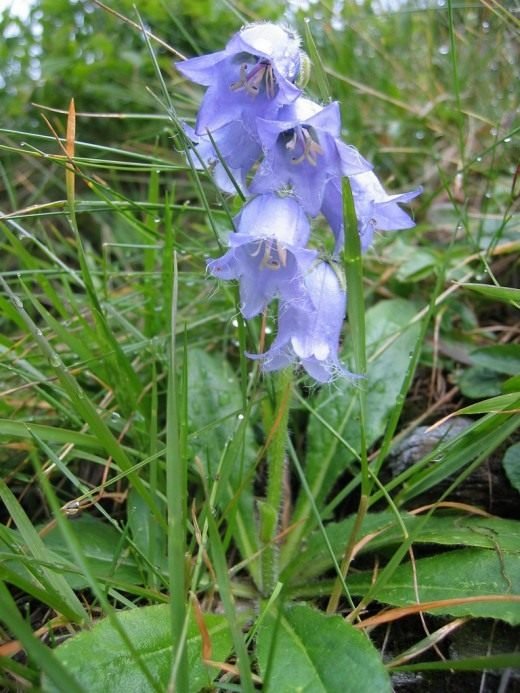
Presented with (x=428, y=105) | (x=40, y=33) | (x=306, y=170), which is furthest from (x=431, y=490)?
(x=40, y=33)

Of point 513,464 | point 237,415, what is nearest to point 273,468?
point 237,415

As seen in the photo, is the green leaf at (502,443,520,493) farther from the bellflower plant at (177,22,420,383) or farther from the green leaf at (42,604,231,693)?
the green leaf at (42,604,231,693)

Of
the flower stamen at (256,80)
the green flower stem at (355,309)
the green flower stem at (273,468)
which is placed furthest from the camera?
the green flower stem at (273,468)

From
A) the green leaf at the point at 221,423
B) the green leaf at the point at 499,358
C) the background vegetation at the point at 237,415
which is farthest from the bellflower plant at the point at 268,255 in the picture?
the green leaf at the point at 499,358

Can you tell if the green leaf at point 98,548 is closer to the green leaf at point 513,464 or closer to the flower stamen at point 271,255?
the flower stamen at point 271,255

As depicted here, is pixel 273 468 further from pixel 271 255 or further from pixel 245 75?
pixel 245 75

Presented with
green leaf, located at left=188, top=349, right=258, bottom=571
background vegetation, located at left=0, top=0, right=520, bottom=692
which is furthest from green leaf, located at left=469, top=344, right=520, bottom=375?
green leaf, located at left=188, top=349, right=258, bottom=571
